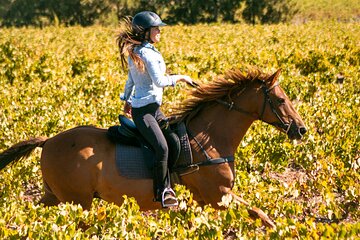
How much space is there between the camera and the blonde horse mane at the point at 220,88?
6.60 meters

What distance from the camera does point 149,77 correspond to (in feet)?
20.5

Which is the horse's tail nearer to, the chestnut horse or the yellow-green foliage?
the chestnut horse

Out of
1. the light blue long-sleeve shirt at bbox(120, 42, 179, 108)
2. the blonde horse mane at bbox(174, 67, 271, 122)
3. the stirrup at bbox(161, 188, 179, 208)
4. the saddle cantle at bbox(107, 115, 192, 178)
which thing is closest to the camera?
the light blue long-sleeve shirt at bbox(120, 42, 179, 108)

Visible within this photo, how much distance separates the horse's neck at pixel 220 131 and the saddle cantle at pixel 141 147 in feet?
0.44

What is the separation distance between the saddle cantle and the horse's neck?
0.44 feet

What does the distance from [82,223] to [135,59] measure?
1.71 meters

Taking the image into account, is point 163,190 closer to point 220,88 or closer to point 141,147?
point 141,147

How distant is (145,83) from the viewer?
20.6 ft

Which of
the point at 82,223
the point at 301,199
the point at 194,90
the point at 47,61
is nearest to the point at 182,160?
the point at 194,90

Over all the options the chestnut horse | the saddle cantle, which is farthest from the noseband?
the saddle cantle

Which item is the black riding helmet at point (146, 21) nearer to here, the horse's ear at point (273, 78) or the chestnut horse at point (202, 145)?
the chestnut horse at point (202, 145)

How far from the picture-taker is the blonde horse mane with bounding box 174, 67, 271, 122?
Result: 21.6 feet

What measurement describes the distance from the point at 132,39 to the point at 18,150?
6.23 ft

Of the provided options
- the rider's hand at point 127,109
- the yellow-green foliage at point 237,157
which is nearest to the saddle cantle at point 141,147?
the rider's hand at point 127,109
